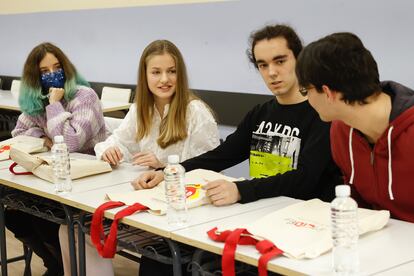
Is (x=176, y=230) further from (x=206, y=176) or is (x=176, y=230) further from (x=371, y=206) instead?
(x=371, y=206)

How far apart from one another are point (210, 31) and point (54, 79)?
1.75m

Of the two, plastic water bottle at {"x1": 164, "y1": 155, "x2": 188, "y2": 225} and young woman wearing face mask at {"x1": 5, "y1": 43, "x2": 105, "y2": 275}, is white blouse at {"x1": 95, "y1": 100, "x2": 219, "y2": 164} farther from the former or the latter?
plastic water bottle at {"x1": 164, "y1": 155, "x2": 188, "y2": 225}

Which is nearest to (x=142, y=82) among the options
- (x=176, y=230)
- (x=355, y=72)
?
(x=176, y=230)

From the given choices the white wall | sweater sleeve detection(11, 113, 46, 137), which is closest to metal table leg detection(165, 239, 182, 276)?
sweater sleeve detection(11, 113, 46, 137)

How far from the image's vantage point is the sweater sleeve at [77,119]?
3.55 meters

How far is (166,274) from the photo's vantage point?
2.53 meters

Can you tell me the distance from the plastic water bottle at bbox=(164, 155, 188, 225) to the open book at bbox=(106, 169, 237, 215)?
8cm

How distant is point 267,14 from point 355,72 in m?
2.75

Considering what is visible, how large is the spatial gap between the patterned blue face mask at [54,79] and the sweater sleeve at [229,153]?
3.90ft

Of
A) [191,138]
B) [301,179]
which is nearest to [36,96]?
[191,138]

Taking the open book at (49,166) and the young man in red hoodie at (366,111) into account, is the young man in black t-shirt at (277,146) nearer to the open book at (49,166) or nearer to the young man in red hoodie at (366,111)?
the young man in red hoodie at (366,111)

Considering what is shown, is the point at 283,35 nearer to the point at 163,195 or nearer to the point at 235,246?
the point at 163,195

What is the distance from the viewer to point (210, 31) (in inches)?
200

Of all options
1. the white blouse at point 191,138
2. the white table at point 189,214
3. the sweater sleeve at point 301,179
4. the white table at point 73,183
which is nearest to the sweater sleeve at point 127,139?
the white blouse at point 191,138
